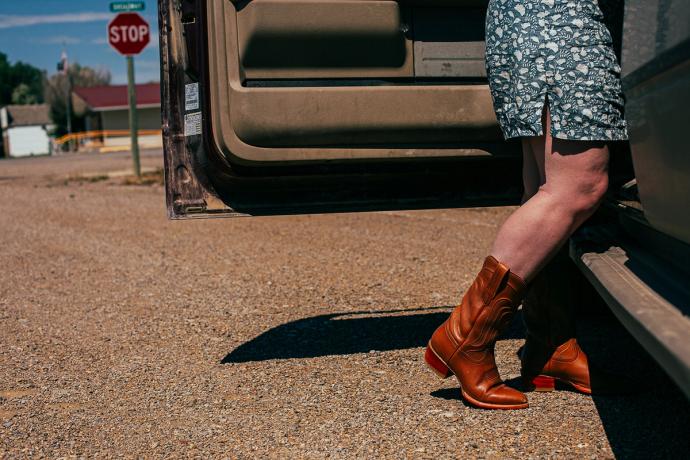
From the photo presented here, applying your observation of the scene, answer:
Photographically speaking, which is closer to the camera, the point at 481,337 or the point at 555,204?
the point at 555,204

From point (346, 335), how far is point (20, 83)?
355 feet

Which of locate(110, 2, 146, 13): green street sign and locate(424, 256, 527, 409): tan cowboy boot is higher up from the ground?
locate(110, 2, 146, 13): green street sign

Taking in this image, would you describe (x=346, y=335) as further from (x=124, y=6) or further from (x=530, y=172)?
(x=124, y=6)

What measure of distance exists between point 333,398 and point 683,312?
143 centimetres

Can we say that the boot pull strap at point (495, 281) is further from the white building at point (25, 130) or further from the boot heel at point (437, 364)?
the white building at point (25, 130)

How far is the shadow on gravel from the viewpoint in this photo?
373 cm

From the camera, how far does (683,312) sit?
197 centimetres

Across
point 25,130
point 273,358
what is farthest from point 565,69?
point 25,130

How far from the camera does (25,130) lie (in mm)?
64438

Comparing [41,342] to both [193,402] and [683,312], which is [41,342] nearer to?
[193,402]

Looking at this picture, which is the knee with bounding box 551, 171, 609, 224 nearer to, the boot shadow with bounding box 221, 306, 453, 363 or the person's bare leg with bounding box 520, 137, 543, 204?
the person's bare leg with bounding box 520, 137, 543, 204

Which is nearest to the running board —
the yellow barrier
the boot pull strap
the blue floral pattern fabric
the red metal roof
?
the boot pull strap

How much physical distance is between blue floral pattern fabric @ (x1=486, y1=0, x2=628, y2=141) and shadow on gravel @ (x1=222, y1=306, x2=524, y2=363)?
147 centimetres

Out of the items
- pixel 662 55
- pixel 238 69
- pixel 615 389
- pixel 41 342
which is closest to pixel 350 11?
pixel 238 69
